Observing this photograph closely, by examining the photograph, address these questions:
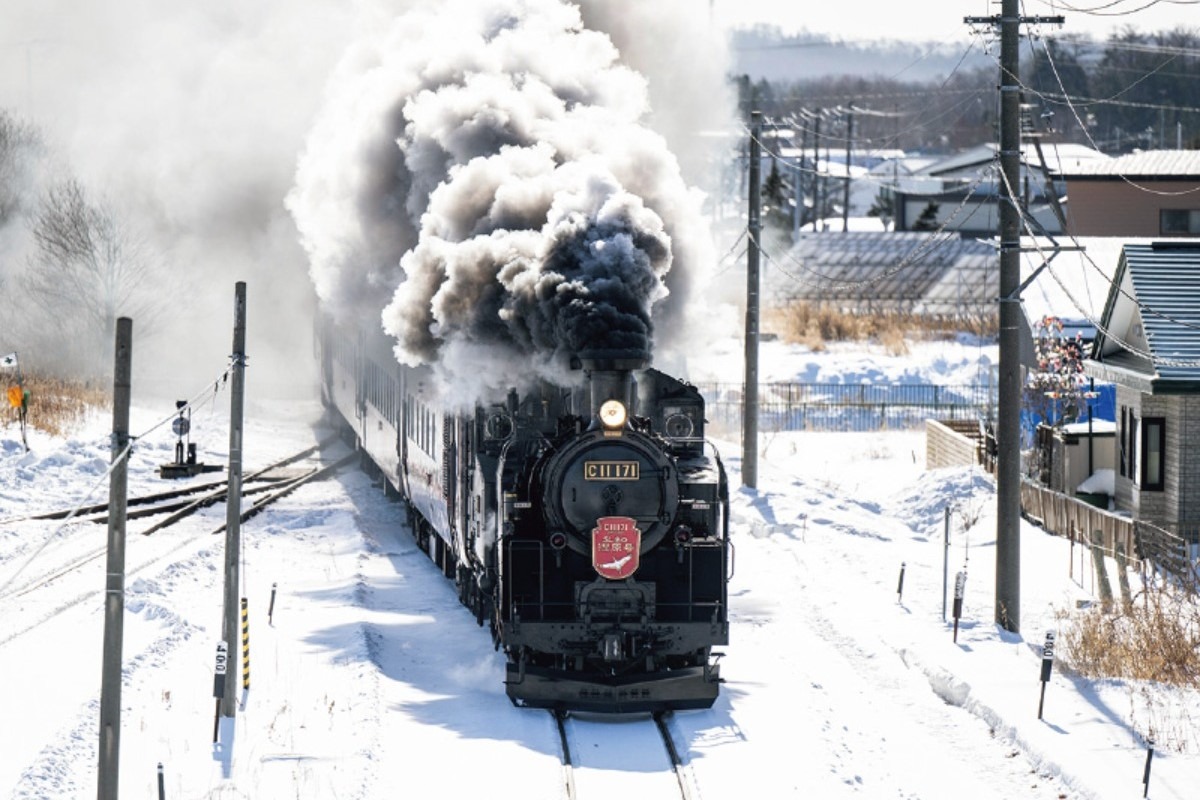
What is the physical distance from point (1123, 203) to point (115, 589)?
164 feet

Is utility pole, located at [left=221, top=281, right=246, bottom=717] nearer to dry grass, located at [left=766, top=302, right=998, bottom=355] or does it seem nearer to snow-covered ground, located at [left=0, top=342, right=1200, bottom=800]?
snow-covered ground, located at [left=0, top=342, right=1200, bottom=800]

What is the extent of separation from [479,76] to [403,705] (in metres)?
11.7

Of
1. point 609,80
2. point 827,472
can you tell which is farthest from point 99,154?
point 609,80

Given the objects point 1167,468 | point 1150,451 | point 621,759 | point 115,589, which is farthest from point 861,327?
point 115,589

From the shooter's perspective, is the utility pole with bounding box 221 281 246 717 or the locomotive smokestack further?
the utility pole with bounding box 221 281 246 717

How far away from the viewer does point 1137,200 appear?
5741 centimetres

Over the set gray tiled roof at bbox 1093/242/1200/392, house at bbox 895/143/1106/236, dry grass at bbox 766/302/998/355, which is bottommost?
gray tiled roof at bbox 1093/242/1200/392

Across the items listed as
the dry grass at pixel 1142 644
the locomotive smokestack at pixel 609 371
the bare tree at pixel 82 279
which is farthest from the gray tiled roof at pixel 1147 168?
the locomotive smokestack at pixel 609 371

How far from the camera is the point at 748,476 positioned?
3388 cm

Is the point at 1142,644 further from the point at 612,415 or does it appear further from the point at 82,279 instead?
the point at 82,279

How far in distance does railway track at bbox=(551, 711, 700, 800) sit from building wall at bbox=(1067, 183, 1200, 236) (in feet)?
141

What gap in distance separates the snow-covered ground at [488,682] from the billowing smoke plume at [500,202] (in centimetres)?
377

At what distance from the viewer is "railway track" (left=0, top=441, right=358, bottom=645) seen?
23.0 m

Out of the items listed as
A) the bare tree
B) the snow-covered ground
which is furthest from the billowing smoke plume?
the bare tree
